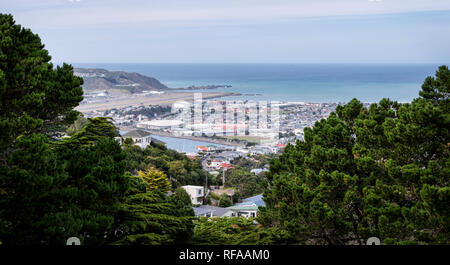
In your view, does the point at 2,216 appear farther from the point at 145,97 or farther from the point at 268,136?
the point at 145,97

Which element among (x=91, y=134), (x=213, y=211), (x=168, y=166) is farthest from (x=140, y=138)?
(x=91, y=134)

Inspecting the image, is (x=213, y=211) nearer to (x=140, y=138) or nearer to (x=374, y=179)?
(x=374, y=179)

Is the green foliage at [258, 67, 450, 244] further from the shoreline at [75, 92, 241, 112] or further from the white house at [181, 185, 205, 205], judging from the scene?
the shoreline at [75, 92, 241, 112]

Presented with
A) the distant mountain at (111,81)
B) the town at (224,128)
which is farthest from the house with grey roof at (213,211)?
the distant mountain at (111,81)

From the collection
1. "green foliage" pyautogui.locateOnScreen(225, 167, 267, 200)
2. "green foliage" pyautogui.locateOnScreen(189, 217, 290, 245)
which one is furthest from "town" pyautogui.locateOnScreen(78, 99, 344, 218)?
"green foliage" pyautogui.locateOnScreen(189, 217, 290, 245)

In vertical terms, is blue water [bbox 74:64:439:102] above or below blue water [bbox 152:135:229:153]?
above
